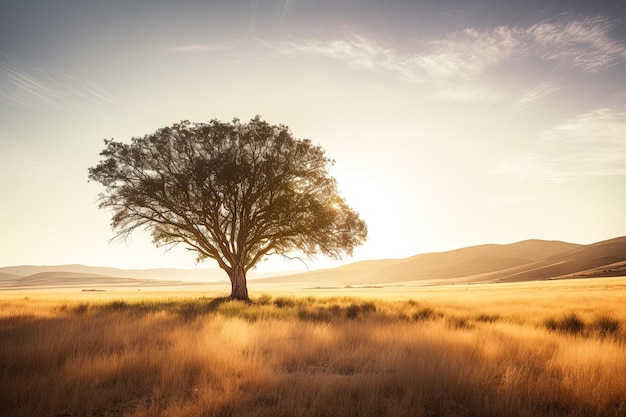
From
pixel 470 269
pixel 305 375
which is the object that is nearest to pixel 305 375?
pixel 305 375

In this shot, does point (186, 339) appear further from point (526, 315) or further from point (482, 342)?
point (526, 315)

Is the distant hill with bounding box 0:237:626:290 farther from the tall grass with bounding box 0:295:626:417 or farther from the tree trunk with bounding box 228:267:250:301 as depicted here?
the tall grass with bounding box 0:295:626:417

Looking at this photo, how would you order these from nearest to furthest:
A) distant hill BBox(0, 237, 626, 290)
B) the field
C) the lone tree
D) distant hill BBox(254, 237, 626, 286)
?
1. the field
2. the lone tree
3. distant hill BBox(254, 237, 626, 286)
4. distant hill BBox(0, 237, 626, 290)

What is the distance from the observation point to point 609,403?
15.9 ft

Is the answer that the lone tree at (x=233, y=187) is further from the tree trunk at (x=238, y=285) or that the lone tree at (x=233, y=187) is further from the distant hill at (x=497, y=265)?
the distant hill at (x=497, y=265)

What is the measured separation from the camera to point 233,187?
2227cm

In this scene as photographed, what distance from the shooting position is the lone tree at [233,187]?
22422 millimetres

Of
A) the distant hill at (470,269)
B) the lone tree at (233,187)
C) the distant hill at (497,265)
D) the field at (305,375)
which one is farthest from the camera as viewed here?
the distant hill at (470,269)

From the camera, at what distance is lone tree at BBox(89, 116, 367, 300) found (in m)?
22.4

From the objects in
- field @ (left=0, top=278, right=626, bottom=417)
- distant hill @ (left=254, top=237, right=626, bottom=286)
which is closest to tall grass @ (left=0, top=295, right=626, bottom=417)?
field @ (left=0, top=278, right=626, bottom=417)

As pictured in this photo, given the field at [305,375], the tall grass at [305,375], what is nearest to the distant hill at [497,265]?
the field at [305,375]

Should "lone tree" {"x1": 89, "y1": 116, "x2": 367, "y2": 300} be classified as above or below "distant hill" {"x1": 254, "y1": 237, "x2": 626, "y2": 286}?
above

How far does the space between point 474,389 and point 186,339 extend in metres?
6.42

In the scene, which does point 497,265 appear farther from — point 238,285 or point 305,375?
point 305,375
